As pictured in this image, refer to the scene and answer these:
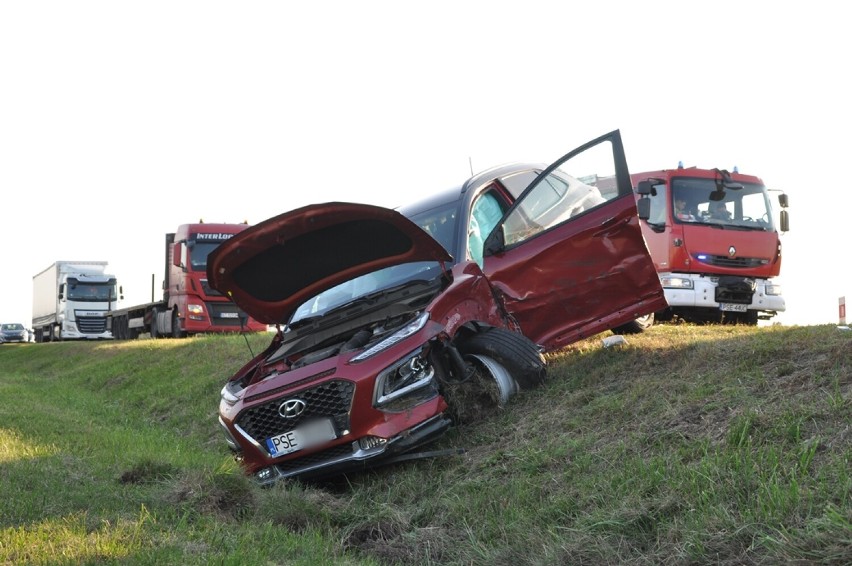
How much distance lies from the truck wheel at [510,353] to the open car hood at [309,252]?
0.73 metres

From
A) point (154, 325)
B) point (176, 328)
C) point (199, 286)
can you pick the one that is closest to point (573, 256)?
point (199, 286)

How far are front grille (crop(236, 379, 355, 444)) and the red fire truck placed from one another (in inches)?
327

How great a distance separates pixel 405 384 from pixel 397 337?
1.22ft

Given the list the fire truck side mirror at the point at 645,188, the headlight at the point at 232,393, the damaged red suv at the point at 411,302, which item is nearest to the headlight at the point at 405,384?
the damaged red suv at the point at 411,302

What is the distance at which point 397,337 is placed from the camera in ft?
20.7

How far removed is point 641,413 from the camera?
586 centimetres

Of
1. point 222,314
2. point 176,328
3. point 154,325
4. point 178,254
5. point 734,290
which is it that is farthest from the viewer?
point 154,325

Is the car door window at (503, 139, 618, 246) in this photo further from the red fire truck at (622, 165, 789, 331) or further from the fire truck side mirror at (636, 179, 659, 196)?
the red fire truck at (622, 165, 789, 331)

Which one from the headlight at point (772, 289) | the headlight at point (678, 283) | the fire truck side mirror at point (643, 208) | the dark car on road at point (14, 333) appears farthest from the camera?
the dark car on road at point (14, 333)

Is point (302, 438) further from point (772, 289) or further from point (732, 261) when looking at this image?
point (772, 289)

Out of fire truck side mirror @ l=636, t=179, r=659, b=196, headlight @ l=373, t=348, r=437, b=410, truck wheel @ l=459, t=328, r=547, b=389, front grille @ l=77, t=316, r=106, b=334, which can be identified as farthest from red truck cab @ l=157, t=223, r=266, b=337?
front grille @ l=77, t=316, r=106, b=334

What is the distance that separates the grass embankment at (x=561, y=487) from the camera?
3988 mm

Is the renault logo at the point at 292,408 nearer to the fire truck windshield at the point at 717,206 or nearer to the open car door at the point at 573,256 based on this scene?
the open car door at the point at 573,256

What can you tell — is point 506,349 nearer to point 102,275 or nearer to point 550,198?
point 550,198
